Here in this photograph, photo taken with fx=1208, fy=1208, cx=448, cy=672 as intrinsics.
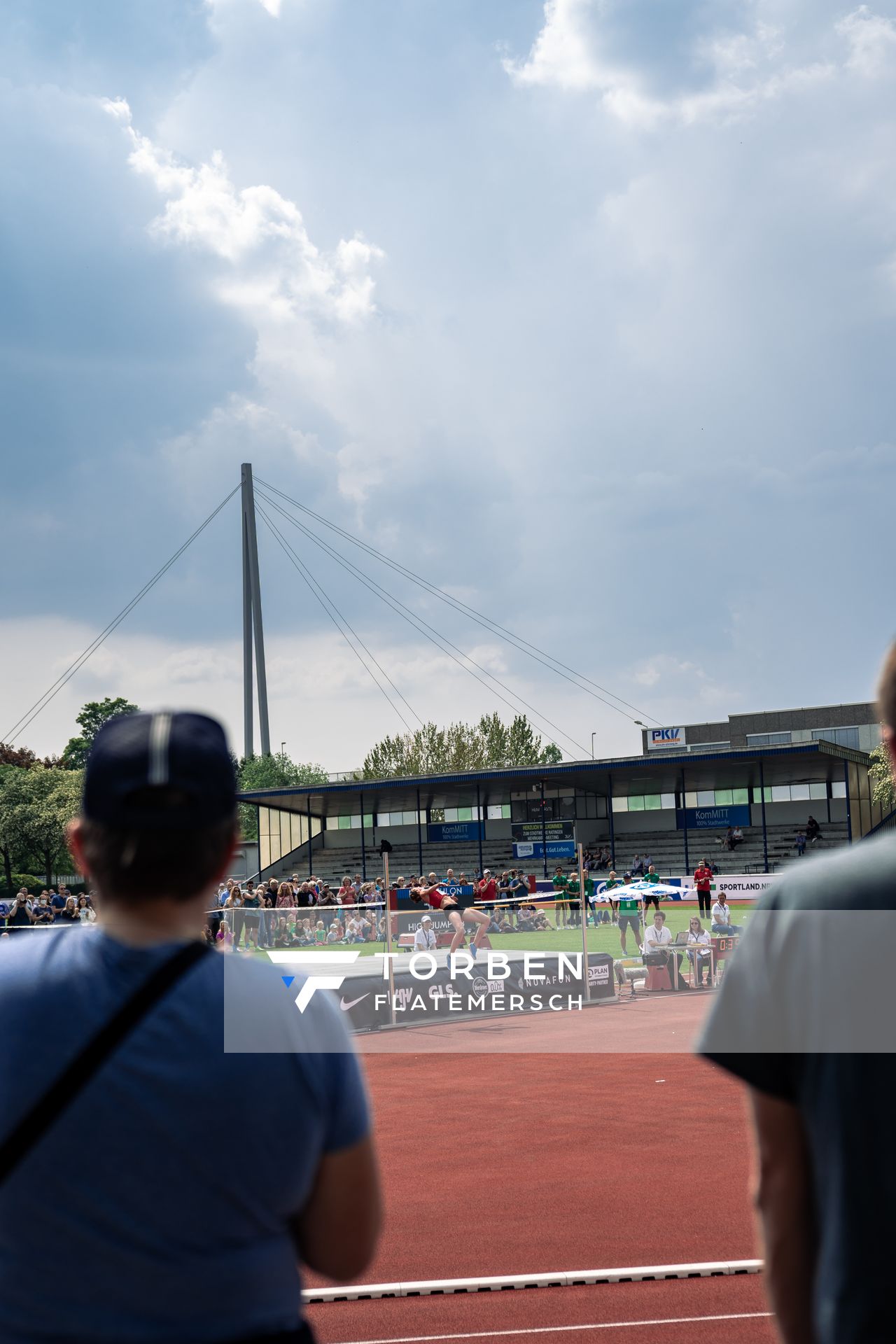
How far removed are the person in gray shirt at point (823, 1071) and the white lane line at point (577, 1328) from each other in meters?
4.98

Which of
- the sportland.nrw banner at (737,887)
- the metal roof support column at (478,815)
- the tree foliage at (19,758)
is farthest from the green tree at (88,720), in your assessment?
the sportland.nrw banner at (737,887)

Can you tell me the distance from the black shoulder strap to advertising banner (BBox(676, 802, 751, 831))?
62604mm

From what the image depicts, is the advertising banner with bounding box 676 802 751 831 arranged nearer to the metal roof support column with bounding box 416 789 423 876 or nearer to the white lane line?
the metal roof support column with bounding box 416 789 423 876

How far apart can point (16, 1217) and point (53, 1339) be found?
19 cm

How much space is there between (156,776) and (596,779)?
65385 millimetres

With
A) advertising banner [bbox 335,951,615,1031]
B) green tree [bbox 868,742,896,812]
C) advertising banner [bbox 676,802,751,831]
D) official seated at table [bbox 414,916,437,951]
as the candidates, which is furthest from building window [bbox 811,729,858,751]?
official seated at table [bbox 414,916,437,951]

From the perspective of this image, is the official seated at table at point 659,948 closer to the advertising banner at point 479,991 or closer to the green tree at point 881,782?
the advertising banner at point 479,991

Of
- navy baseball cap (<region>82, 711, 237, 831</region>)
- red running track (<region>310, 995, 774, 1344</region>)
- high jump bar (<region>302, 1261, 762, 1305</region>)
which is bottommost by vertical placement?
red running track (<region>310, 995, 774, 1344</region>)

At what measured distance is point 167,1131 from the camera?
6.15 ft

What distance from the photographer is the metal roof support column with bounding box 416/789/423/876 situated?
66.1m

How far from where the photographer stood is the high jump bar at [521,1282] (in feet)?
22.9

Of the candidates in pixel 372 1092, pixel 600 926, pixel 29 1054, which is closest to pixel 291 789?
pixel 600 926

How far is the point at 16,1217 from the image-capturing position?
6.23 feet

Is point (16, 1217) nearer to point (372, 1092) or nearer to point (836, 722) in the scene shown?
point (372, 1092)
